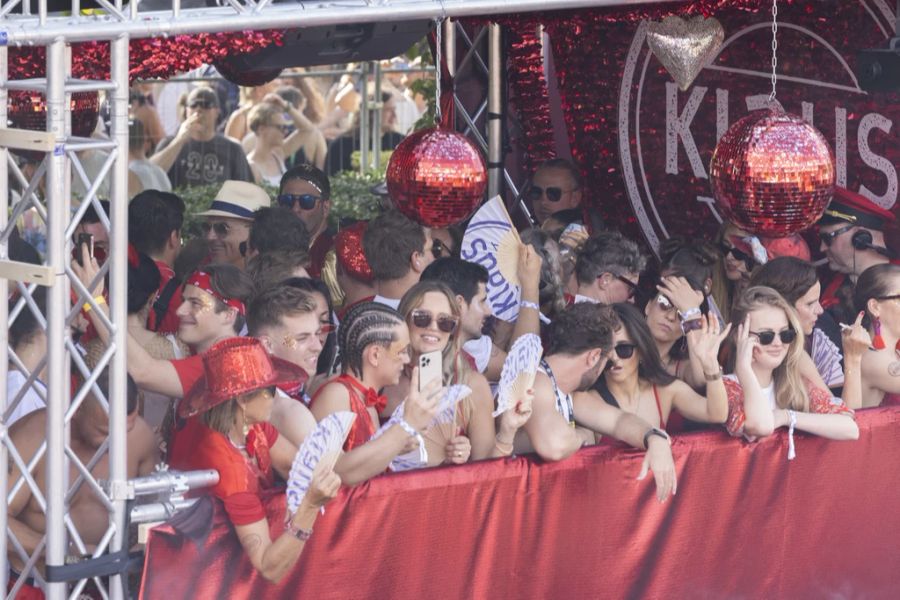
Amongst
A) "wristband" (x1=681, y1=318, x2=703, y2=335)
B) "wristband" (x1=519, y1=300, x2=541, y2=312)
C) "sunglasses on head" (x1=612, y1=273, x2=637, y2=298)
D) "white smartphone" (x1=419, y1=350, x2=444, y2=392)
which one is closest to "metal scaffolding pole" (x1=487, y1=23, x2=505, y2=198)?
"sunglasses on head" (x1=612, y1=273, x2=637, y2=298)

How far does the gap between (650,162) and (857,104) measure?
1284 mm

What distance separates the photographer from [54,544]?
4594mm

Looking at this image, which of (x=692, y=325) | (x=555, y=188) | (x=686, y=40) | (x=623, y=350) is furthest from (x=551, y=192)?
(x=623, y=350)

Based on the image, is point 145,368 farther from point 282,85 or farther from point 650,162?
point 282,85

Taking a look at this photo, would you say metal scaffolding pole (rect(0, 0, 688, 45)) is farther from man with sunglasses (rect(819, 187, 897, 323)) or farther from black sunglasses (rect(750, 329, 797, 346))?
man with sunglasses (rect(819, 187, 897, 323))

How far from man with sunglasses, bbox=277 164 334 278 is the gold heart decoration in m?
1.89

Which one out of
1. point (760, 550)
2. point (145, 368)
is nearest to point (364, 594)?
point (145, 368)

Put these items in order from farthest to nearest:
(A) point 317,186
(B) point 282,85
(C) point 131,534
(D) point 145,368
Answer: (B) point 282,85 → (A) point 317,186 → (D) point 145,368 → (C) point 131,534

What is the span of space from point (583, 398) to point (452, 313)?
0.56 meters

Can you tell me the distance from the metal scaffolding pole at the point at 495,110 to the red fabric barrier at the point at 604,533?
3056mm

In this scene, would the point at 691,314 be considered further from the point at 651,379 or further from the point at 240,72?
the point at 240,72

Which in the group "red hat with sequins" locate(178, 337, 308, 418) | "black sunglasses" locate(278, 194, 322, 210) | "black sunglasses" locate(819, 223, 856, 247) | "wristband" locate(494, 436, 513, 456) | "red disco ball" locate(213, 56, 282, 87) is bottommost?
"wristband" locate(494, 436, 513, 456)

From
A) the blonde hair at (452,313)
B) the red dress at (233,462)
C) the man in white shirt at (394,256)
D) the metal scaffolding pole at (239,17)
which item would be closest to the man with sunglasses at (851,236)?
the man in white shirt at (394,256)

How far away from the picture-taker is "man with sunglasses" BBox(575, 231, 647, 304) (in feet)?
21.5
